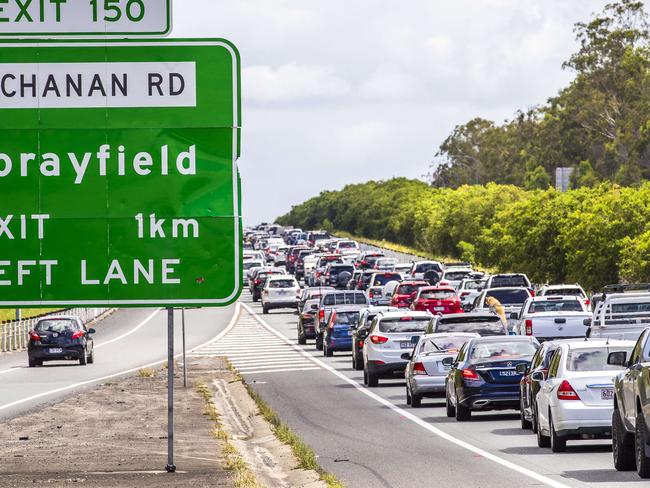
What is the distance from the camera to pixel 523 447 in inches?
933

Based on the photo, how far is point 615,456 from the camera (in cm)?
1977

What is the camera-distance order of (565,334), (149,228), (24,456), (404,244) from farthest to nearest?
(404,244)
(565,334)
(24,456)
(149,228)

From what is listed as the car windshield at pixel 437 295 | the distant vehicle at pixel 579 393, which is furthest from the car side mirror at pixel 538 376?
the car windshield at pixel 437 295

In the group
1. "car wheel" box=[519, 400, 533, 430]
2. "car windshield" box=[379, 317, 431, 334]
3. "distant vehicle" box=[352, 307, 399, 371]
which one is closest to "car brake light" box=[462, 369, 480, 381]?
"car wheel" box=[519, 400, 533, 430]

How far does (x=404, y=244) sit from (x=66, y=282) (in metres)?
138

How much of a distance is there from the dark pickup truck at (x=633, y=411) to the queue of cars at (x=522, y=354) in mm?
11

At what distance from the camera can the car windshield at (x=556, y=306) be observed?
145 feet

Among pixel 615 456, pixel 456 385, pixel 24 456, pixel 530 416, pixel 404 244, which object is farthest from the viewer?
pixel 404 244

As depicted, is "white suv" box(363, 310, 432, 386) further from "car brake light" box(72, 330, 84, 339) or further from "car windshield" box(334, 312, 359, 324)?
"car brake light" box(72, 330, 84, 339)

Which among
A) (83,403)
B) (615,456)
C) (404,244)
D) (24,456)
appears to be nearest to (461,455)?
(615,456)

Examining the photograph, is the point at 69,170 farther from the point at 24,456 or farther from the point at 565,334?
the point at 565,334

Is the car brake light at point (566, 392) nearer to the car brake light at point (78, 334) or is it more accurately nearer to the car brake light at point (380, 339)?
the car brake light at point (380, 339)

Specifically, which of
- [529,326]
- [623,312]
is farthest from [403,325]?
[623,312]

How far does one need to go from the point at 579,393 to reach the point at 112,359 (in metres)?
35.5
